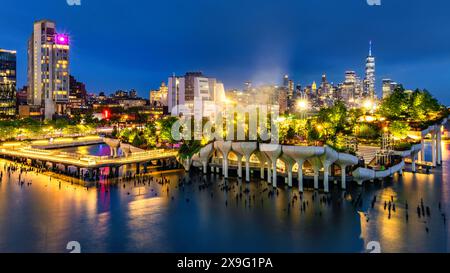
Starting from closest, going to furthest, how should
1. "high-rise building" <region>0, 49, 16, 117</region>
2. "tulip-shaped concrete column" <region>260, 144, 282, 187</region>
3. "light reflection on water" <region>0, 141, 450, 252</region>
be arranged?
"light reflection on water" <region>0, 141, 450, 252</region>
"tulip-shaped concrete column" <region>260, 144, 282, 187</region>
"high-rise building" <region>0, 49, 16, 117</region>

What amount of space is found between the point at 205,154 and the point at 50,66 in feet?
440

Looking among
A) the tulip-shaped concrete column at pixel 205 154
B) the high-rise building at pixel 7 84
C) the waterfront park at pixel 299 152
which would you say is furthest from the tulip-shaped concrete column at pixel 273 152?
the high-rise building at pixel 7 84

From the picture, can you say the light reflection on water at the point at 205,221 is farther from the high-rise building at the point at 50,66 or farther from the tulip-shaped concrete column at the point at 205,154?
the high-rise building at the point at 50,66

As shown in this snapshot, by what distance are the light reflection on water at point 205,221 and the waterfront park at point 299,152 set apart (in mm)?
4151

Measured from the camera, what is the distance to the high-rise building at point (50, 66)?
6624 inches

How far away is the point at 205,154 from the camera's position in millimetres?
62844

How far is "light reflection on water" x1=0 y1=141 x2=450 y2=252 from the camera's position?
104 feet

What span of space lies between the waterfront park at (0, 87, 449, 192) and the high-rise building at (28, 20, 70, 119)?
80.1 m

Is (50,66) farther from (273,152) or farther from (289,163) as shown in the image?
(289,163)

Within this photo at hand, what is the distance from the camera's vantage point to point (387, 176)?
56.3m

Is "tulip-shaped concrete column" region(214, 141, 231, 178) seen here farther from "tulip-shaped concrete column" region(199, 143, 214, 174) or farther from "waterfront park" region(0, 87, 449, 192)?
"tulip-shaped concrete column" region(199, 143, 214, 174)

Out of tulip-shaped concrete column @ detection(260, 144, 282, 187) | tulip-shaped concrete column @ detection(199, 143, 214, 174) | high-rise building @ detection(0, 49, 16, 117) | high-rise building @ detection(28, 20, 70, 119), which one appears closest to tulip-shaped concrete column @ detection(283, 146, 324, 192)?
tulip-shaped concrete column @ detection(260, 144, 282, 187)

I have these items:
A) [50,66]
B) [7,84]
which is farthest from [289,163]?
[7,84]
